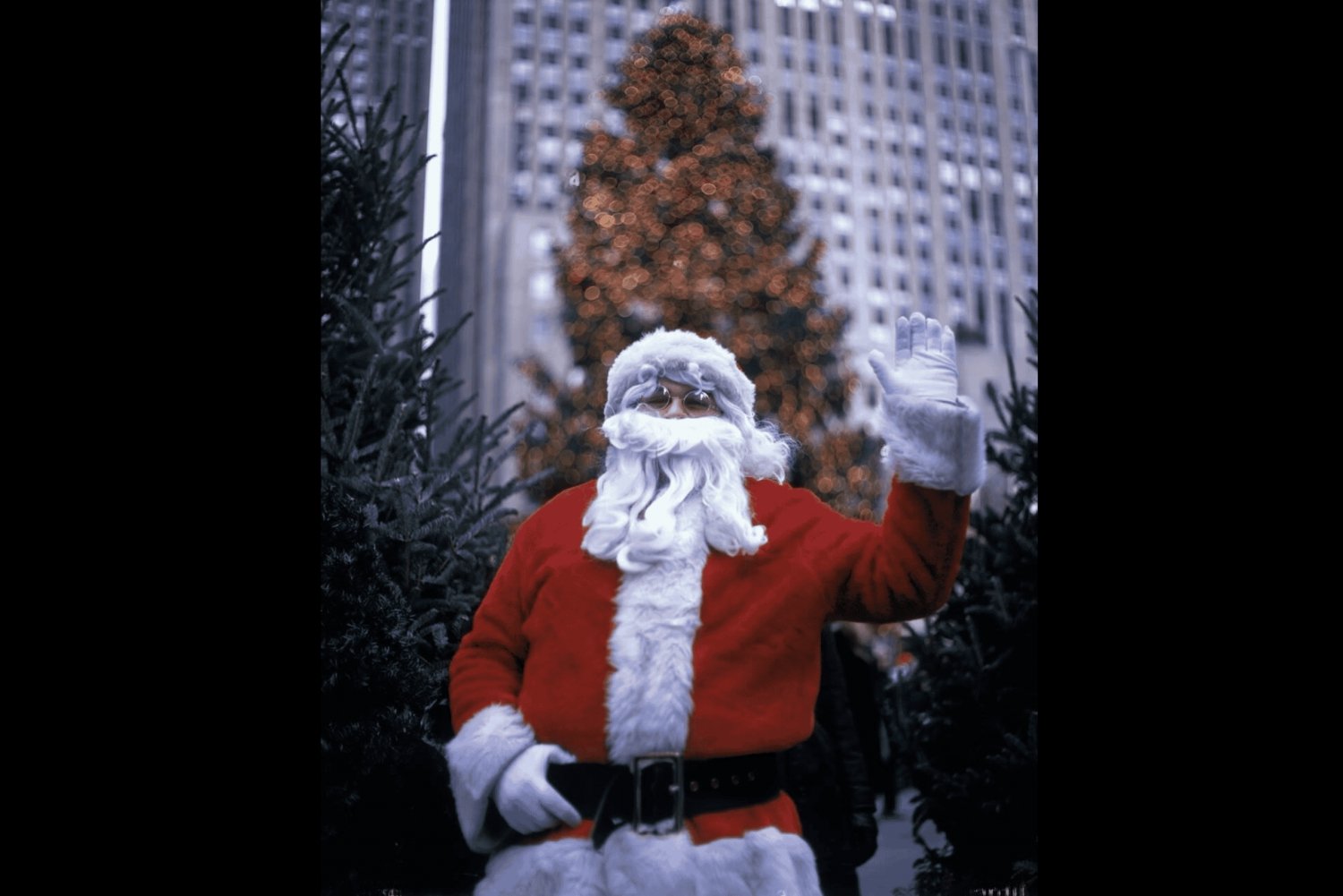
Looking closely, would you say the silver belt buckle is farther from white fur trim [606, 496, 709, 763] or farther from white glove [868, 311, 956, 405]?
white glove [868, 311, 956, 405]

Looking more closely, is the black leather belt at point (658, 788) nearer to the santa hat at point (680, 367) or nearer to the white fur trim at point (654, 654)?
the white fur trim at point (654, 654)

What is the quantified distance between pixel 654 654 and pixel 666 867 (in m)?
0.40

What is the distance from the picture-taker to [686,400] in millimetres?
2375

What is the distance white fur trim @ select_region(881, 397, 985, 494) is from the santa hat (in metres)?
0.50

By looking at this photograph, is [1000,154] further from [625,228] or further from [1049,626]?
[625,228]

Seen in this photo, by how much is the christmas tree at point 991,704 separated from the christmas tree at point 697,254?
4.51 meters

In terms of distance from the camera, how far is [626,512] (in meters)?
2.26

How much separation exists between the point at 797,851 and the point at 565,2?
5.90 metres

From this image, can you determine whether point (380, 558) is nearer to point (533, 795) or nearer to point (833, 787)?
point (533, 795)

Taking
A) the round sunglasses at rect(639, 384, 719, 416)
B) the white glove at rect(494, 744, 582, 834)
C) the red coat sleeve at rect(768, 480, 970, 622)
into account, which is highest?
the round sunglasses at rect(639, 384, 719, 416)

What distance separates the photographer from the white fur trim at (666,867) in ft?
6.46

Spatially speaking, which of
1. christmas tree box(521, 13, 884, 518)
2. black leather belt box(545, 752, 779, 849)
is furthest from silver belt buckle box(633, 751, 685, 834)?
christmas tree box(521, 13, 884, 518)

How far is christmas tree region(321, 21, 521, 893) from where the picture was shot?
2602 millimetres

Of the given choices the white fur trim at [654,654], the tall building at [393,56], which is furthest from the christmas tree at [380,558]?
the white fur trim at [654,654]
